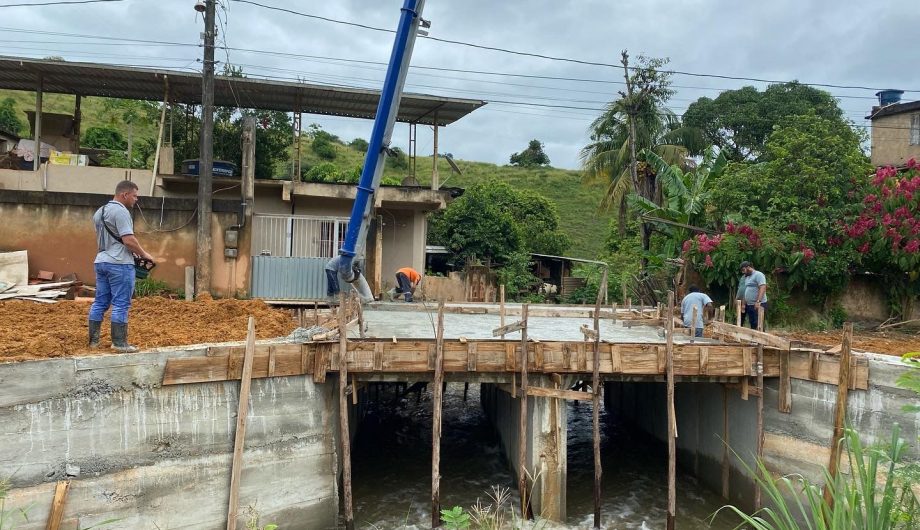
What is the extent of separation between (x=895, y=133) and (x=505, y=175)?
93.4ft

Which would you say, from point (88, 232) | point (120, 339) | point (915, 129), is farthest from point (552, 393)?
point (915, 129)

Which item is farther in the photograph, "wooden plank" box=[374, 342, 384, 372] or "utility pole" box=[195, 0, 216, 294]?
"utility pole" box=[195, 0, 216, 294]

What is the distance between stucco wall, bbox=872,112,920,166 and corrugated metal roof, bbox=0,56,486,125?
61.7 feet

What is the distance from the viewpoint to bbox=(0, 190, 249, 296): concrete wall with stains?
538 inches


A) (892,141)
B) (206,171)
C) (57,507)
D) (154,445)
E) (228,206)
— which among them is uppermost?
(892,141)

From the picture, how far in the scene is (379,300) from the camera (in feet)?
57.6

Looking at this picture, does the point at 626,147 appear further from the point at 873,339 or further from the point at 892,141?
the point at 873,339

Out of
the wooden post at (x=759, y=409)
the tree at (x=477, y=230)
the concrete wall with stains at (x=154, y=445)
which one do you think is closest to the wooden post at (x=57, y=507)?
the concrete wall with stains at (x=154, y=445)

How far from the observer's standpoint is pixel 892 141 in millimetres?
25516

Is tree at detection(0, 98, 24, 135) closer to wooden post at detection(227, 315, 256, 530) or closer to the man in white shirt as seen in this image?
wooden post at detection(227, 315, 256, 530)

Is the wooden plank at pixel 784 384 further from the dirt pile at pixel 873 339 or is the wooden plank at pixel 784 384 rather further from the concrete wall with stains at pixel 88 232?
the concrete wall with stains at pixel 88 232

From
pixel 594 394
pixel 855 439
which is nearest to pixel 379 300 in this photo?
pixel 594 394

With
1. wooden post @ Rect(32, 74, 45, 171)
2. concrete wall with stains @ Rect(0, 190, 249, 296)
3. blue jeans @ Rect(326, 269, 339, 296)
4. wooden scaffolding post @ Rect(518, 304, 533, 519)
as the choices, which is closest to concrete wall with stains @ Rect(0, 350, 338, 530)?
wooden scaffolding post @ Rect(518, 304, 533, 519)

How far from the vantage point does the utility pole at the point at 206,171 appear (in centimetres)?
1432
